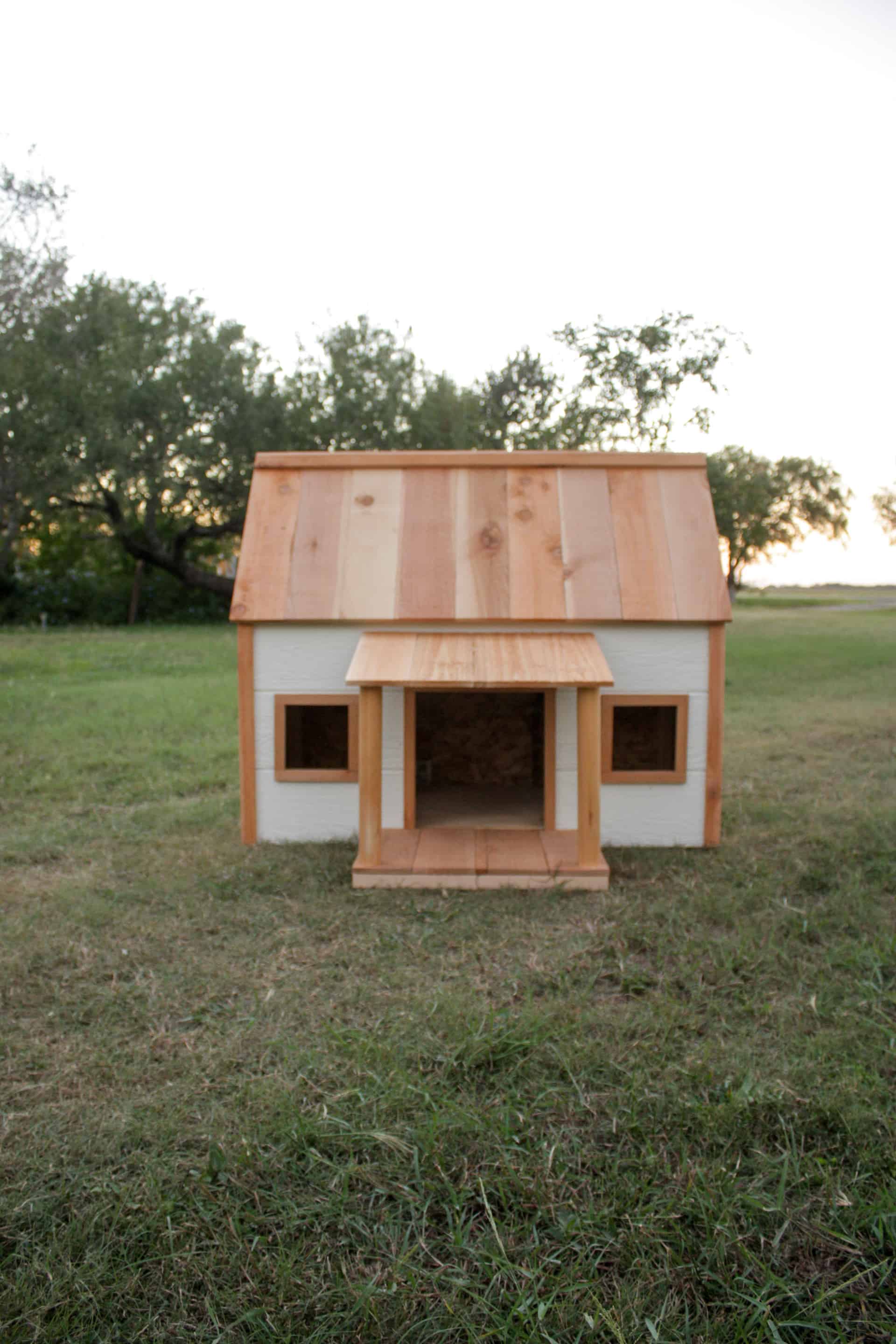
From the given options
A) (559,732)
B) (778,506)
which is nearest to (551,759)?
(559,732)

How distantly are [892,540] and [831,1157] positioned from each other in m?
22.6

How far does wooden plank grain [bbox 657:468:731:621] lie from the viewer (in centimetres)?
536

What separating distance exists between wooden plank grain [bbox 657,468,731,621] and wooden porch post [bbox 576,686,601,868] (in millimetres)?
949

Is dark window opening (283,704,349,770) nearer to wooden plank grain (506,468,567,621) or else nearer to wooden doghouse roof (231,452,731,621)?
wooden doghouse roof (231,452,731,621)

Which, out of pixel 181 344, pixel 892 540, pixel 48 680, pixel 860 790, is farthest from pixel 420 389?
pixel 860 790

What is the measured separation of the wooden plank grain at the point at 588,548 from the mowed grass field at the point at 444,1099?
5.13ft

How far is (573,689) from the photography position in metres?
5.39

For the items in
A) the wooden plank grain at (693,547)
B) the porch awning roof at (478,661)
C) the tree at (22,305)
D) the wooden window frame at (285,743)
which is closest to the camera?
the porch awning roof at (478,661)

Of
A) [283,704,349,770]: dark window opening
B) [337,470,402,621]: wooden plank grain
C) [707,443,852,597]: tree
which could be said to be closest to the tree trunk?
[707,443,852,597]: tree

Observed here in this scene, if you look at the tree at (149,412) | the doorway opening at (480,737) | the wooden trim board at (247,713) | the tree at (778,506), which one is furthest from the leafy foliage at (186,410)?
the wooden trim board at (247,713)

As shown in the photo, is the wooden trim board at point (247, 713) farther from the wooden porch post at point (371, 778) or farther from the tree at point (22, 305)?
the tree at point (22, 305)

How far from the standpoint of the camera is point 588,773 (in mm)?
4820

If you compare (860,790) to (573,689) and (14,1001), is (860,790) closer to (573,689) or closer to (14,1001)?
(573,689)

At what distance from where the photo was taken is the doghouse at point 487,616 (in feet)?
17.6
